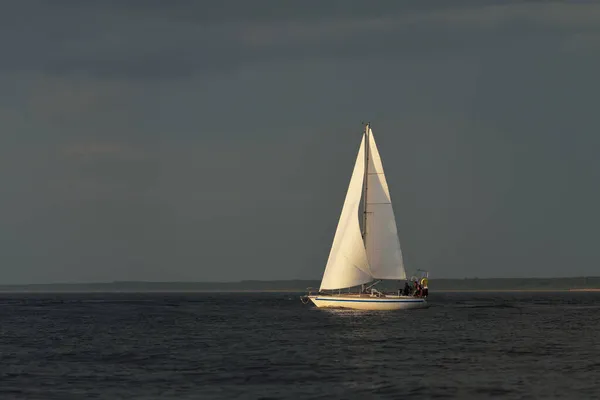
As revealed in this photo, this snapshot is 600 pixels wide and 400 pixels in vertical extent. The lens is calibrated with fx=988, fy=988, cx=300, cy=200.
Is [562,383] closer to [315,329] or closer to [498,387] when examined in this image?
[498,387]

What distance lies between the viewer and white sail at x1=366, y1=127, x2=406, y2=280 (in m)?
113

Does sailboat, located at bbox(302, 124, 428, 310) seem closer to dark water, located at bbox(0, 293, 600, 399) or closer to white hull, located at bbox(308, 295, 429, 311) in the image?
white hull, located at bbox(308, 295, 429, 311)

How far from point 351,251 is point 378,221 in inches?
183

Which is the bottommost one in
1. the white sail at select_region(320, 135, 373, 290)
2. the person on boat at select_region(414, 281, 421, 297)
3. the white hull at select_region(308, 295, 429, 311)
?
the white hull at select_region(308, 295, 429, 311)

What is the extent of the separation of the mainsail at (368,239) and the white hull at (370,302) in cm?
403

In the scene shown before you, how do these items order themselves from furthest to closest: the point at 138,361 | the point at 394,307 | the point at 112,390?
the point at 394,307 < the point at 138,361 < the point at 112,390

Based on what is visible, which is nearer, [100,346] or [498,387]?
[498,387]

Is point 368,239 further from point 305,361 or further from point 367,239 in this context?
point 305,361

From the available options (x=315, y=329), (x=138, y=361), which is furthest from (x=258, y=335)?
(x=138, y=361)

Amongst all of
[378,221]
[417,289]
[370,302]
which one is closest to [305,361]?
[370,302]

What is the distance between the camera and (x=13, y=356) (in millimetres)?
62562

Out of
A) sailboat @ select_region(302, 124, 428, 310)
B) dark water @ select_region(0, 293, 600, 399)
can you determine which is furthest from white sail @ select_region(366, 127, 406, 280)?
dark water @ select_region(0, 293, 600, 399)

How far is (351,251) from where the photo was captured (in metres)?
113

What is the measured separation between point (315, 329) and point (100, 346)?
73.2 ft
